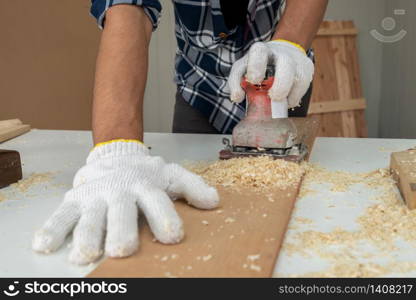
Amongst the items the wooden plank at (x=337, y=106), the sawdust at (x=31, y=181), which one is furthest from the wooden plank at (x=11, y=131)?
the wooden plank at (x=337, y=106)

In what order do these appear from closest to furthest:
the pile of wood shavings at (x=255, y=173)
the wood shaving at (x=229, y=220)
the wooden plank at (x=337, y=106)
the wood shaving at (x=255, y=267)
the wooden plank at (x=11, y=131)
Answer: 1. the wood shaving at (x=255, y=267)
2. the wood shaving at (x=229, y=220)
3. the pile of wood shavings at (x=255, y=173)
4. the wooden plank at (x=11, y=131)
5. the wooden plank at (x=337, y=106)

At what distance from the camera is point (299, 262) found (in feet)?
2.90

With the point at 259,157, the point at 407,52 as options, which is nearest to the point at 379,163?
the point at 259,157

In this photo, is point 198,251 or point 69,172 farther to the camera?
point 69,172

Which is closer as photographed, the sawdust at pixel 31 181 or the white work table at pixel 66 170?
the white work table at pixel 66 170

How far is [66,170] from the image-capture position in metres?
1.51

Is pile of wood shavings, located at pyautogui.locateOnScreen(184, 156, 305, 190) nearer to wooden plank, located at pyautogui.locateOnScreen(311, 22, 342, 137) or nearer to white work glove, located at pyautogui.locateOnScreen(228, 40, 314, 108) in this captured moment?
white work glove, located at pyautogui.locateOnScreen(228, 40, 314, 108)

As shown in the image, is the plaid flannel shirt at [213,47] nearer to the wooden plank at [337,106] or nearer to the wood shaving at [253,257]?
the wood shaving at [253,257]

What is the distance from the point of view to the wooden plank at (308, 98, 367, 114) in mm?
3422

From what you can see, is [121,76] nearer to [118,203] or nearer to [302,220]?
[118,203]

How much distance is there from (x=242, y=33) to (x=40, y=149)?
795 mm

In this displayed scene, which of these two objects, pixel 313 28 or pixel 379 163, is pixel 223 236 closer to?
pixel 379 163

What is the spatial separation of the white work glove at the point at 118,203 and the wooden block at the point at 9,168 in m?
0.33

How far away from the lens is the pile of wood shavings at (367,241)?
2.78 feet
